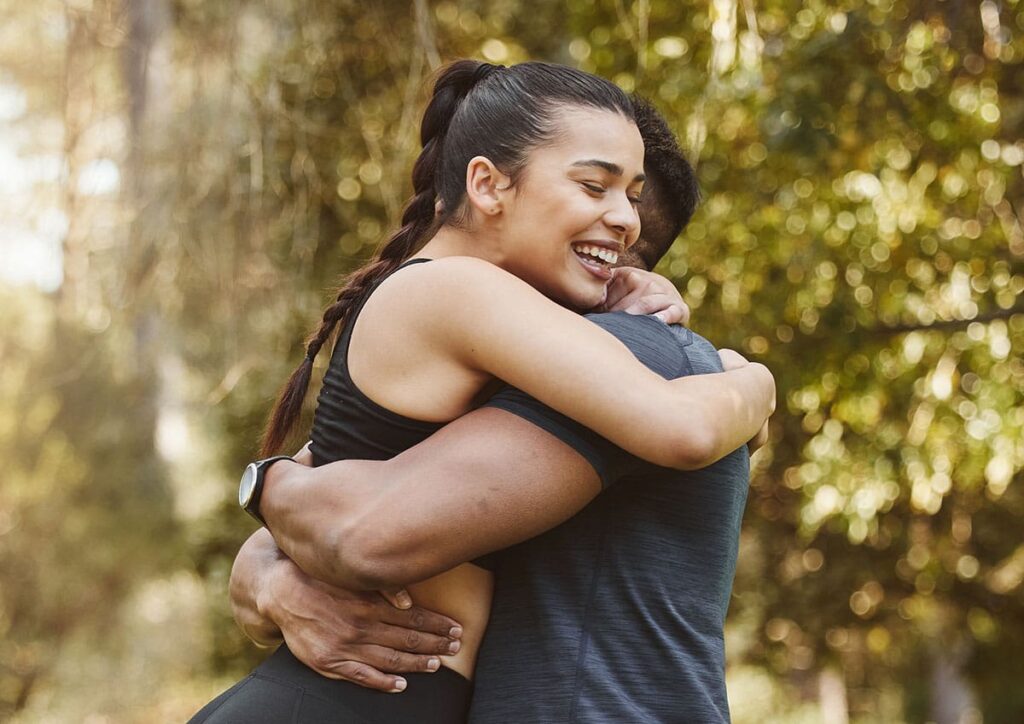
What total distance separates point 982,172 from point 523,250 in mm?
4314

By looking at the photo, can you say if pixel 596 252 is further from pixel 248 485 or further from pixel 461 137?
pixel 248 485

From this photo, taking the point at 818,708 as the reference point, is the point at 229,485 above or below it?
above

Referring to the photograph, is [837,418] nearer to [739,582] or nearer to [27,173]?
[739,582]

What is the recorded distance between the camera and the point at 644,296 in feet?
6.74

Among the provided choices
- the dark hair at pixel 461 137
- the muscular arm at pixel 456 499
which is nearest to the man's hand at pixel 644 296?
the dark hair at pixel 461 137

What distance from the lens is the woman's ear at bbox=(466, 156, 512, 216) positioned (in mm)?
1984

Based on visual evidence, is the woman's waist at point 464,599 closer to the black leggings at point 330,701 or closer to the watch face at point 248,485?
the black leggings at point 330,701

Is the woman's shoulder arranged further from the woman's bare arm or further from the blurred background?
the blurred background

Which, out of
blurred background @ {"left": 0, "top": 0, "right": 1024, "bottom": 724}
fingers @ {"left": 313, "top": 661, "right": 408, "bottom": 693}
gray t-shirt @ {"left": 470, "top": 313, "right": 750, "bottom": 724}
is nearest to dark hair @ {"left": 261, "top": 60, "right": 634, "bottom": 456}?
gray t-shirt @ {"left": 470, "top": 313, "right": 750, "bottom": 724}

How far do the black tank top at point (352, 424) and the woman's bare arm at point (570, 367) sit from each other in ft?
0.40

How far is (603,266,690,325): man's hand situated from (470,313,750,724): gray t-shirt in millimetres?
140

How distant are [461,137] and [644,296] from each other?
1.31 feet

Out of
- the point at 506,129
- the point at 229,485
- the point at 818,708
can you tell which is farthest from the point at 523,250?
the point at 818,708

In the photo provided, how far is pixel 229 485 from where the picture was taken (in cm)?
781
